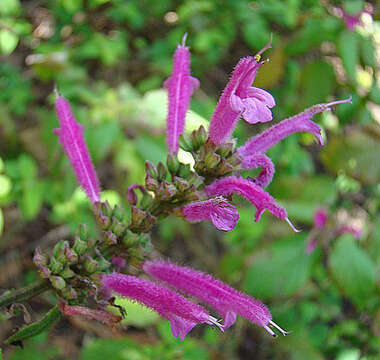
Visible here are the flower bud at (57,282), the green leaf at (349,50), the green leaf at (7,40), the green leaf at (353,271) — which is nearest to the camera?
the flower bud at (57,282)

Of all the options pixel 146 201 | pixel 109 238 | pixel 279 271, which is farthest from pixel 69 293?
pixel 279 271

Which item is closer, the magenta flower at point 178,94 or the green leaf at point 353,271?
the magenta flower at point 178,94

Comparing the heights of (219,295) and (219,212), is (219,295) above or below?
below

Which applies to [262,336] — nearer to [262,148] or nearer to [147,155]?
[147,155]

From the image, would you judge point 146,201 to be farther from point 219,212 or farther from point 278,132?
point 278,132

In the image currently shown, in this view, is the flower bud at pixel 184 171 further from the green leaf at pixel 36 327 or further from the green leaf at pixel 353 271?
the green leaf at pixel 353 271

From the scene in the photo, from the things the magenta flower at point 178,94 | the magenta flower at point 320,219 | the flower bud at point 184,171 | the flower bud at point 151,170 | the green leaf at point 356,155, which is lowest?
the magenta flower at point 320,219

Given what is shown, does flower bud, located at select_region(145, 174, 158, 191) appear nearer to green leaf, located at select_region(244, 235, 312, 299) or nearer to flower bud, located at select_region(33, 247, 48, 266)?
flower bud, located at select_region(33, 247, 48, 266)

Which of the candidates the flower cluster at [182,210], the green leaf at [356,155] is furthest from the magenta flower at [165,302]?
the green leaf at [356,155]
